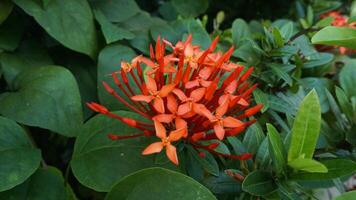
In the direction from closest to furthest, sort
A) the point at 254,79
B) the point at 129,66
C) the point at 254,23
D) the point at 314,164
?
the point at 314,164 < the point at 129,66 < the point at 254,79 < the point at 254,23

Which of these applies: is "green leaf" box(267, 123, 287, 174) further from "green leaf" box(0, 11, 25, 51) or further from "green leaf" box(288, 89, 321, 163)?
"green leaf" box(0, 11, 25, 51)

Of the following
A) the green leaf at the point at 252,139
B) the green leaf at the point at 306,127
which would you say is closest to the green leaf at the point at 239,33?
the green leaf at the point at 252,139

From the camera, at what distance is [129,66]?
2.37 ft

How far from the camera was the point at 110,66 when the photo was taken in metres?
0.96

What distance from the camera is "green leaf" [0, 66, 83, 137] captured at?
2.64 ft

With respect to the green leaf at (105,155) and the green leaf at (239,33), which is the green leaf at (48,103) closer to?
the green leaf at (105,155)

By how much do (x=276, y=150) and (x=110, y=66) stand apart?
0.45 m

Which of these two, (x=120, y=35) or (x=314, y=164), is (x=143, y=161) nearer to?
(x=314, y=164)

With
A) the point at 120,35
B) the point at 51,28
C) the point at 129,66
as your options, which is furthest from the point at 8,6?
the point at 129,66

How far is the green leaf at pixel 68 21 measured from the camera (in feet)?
3.05

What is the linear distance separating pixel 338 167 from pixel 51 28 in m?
0.62

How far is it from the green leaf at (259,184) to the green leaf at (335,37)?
0.71 ft

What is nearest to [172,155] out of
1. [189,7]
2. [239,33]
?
[239,33]

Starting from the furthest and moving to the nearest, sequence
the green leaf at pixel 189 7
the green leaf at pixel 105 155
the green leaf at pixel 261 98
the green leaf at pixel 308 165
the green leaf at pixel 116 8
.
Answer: the green leaf at pixel 189 7
the green leaf at pixel 116 8
the green leaf at pixel 261 98
the green leaf at pixel 105 155
the green leaf at pixel 308 165
